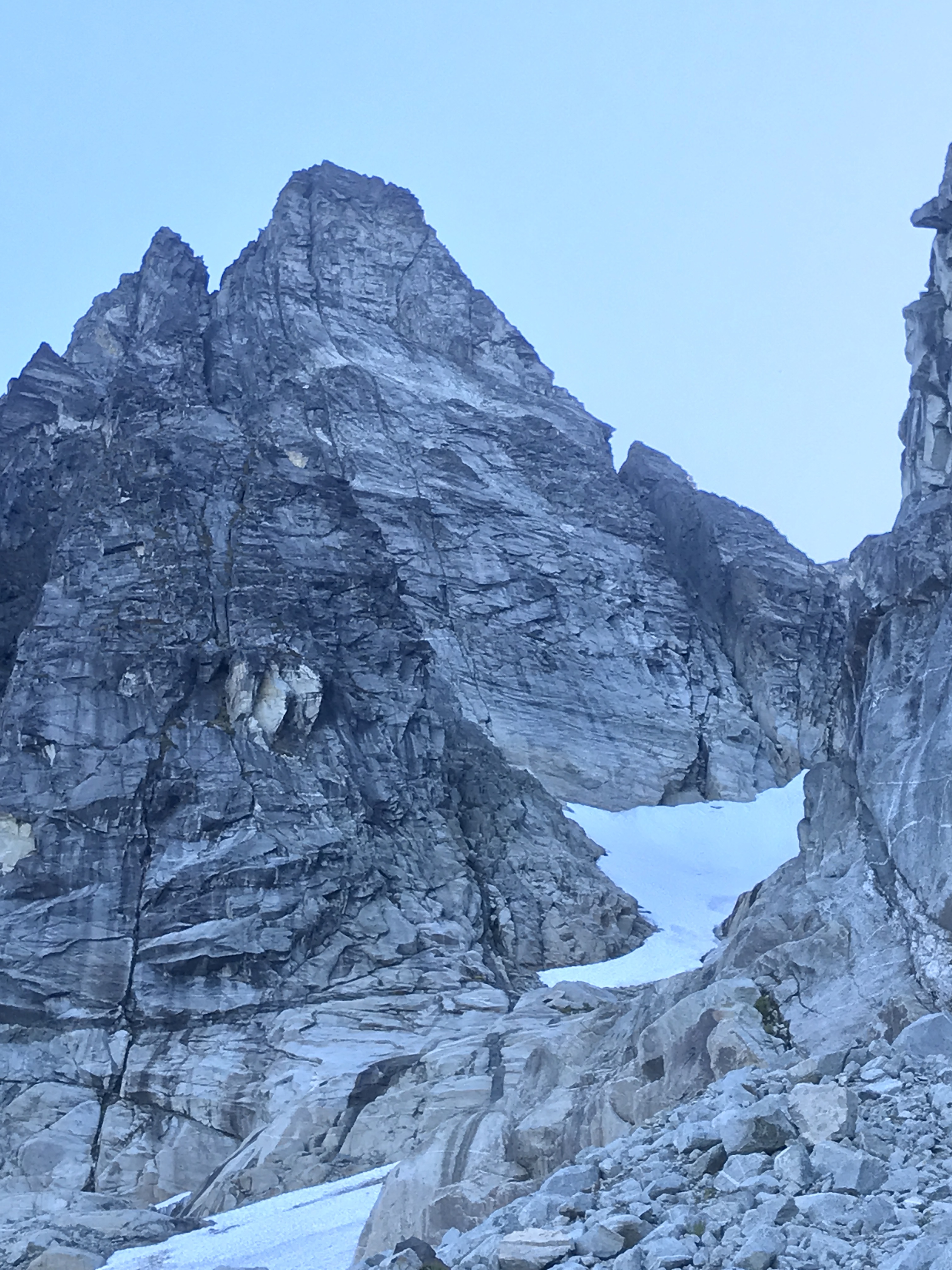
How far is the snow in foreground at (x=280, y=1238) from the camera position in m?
17.1

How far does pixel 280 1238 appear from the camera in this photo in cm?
1869

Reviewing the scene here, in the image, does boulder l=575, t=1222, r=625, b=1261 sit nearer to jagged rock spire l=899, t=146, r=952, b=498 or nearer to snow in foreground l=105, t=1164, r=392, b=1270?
snow in foreground l=105, t=1164, r=392, b=1270

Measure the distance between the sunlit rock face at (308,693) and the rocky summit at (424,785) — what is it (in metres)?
0.15

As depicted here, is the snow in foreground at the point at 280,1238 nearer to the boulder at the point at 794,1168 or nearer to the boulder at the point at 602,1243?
the boulder at the point at 602,1243

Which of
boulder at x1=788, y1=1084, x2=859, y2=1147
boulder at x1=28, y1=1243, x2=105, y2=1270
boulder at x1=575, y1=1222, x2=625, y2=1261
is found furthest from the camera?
boulder at x1=28, y1=1243, x2=105, y2=1270

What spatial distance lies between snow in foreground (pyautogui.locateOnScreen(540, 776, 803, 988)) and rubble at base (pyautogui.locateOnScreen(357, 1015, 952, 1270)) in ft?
82.6

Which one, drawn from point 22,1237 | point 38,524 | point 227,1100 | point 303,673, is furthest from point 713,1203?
point 38,524

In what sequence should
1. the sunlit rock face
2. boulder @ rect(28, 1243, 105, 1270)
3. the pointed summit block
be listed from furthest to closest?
the pointed summit block → the sunlit rock face → boulder @ rect(28, 1243, 105, 1270)

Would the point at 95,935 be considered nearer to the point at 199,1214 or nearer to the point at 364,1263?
the point at 199,1214

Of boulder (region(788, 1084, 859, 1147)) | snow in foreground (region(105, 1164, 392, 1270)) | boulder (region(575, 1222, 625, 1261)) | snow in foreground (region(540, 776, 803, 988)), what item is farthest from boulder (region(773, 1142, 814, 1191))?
snow in foreground (region(540, 776, 803, 988))

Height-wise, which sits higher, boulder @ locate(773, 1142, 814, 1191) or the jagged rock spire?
the jagged rock spire

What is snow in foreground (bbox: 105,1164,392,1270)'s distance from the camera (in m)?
17.1

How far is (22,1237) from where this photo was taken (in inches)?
820

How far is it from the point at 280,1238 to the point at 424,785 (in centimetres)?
2331
